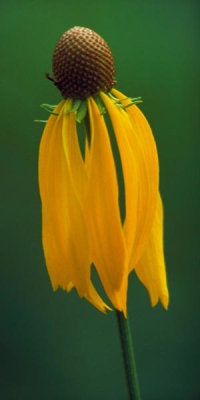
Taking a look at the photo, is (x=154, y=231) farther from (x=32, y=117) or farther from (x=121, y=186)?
(x=32, y=117)

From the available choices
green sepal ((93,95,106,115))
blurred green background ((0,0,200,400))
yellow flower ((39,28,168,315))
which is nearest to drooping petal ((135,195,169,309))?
yellow flower ((39,28,168,315))

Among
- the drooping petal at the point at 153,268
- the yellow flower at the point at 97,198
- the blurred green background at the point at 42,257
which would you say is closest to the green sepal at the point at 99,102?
the yellow flower at the point at 97,198

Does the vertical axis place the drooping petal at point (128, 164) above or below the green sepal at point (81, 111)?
below

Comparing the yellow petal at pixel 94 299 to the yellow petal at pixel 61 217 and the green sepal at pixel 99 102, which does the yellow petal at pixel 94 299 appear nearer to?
the yellow petal at pixel 61 217

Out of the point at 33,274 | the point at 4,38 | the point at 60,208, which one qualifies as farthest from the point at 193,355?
the point at 4,38

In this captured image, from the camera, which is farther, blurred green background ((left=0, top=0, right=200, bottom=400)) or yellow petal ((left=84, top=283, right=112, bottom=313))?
blurred green background ((left=0, top=0, right=200, bottom=400))

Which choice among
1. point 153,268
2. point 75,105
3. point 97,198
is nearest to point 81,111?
point 75,105

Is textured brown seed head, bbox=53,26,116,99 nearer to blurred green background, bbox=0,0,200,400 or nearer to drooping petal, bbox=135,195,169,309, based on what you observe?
drooping petal, bbox=135,195,169,309

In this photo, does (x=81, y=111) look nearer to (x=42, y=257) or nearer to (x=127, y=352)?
(x=127, y=352)
